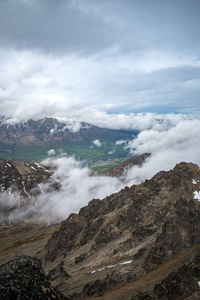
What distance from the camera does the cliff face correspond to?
196 feet

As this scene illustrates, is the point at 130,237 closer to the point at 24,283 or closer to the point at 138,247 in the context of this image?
the point at 138,247

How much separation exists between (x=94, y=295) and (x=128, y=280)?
10546mm

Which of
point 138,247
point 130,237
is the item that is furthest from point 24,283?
point 130,237

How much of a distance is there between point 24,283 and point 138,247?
234 feet

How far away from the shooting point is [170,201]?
116 meters

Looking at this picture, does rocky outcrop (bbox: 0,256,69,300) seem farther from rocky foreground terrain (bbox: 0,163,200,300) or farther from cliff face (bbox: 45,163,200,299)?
cliff face (bbox: 45,163,200,299)

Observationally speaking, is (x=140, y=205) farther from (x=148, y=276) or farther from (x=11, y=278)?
(x=11, y=278)

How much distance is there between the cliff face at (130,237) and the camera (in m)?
59.8

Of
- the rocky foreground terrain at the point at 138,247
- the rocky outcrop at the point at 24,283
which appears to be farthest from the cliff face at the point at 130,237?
the rocky outcrop at the point at 24,283

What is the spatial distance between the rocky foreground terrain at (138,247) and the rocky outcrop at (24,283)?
10.1 feet

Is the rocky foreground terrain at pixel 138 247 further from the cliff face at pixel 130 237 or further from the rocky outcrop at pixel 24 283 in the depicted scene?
the rocky outcrop at pixel 24 283

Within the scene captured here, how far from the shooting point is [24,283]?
65.0 feet

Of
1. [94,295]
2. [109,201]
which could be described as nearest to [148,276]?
[94,295]

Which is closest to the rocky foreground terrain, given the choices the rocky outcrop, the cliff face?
the cliff face
